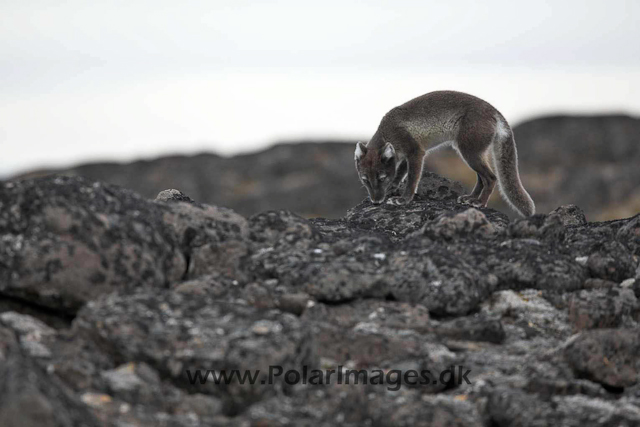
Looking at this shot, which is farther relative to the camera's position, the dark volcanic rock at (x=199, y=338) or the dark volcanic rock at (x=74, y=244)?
the dark volcanic rock at (x=74, y=244)

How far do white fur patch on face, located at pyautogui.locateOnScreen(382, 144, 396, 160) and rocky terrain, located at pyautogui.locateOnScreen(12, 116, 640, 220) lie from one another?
30569 mm

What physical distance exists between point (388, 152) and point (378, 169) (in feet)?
1.00

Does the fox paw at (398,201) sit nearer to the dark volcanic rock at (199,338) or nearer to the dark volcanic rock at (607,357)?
the dark volcanic rock at (607,357)

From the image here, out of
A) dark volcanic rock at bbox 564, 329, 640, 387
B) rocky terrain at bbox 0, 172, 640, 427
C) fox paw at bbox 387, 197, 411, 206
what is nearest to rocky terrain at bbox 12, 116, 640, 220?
fox paw at bbox 387, 197, 411, 206

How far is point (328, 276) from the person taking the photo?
6.33 metres

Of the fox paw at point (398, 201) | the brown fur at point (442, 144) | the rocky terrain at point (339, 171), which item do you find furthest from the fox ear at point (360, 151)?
the rocky terrain at point (339, 171)

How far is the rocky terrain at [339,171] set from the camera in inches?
1773

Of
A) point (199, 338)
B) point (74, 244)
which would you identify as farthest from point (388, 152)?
point (199, 338)

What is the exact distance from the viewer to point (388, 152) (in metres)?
12.3

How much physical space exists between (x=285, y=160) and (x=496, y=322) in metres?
46.2

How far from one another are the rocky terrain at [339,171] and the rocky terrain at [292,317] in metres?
36.0

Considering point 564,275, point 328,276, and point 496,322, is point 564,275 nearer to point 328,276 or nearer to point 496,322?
point 496,322

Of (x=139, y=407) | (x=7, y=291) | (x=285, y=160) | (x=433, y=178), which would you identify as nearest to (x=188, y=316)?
(x=139, y=407)

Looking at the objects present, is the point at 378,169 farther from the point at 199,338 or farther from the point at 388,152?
the point at 199,338
